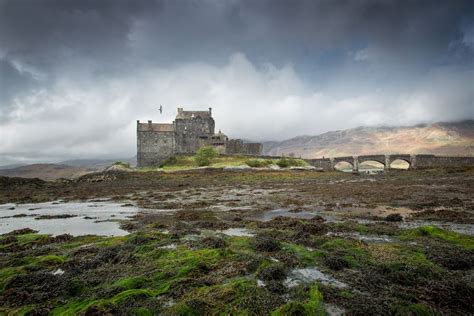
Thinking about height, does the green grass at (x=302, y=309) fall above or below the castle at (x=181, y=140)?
below

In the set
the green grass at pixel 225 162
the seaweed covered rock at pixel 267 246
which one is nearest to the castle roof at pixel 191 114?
the green grass at pixel 225 162

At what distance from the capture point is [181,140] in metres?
80.3

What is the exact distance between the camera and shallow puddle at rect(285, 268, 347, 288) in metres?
4.97

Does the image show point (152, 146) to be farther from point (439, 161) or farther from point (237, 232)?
point (439, 161)

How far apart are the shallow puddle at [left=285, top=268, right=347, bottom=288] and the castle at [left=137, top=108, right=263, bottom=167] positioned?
7155 cm

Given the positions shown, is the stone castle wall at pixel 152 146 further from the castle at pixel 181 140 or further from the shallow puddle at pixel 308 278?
the shallow puddle at pixel 308 278

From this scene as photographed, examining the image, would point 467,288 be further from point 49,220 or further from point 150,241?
point 49,220

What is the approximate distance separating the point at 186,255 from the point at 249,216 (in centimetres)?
645

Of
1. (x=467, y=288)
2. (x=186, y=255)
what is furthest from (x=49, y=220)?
(x=467, y=288)

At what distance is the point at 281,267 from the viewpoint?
5.46 meters

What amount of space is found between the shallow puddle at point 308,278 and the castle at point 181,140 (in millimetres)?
71548

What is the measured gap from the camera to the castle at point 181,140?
76750 millimetres

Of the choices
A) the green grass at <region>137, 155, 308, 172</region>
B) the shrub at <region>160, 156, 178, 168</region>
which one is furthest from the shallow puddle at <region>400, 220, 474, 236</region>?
the shrub at <region>160, 156, 178, 168</region>

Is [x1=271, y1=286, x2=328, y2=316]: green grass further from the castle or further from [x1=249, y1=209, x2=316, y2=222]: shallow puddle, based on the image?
the castle
